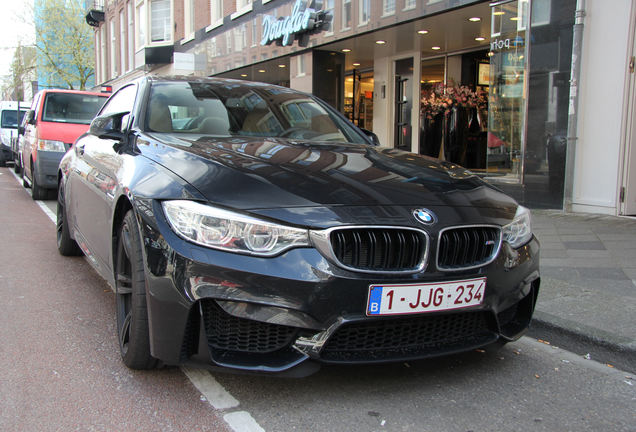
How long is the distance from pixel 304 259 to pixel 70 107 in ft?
31.4

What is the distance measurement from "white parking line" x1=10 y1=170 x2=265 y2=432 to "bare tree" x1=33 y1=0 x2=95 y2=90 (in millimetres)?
39612

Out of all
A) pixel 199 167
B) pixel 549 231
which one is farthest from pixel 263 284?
pixel 549 231

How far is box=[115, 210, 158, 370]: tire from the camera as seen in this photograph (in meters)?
2.49

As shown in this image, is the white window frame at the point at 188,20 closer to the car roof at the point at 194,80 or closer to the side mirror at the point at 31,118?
the side mirror at the point at 31,118

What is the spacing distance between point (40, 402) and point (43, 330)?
3.41ft

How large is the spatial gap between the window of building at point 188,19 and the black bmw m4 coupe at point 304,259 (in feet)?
67.7

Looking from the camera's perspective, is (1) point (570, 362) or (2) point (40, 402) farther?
(1) point (570, 362)

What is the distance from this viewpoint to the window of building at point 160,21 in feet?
81.4

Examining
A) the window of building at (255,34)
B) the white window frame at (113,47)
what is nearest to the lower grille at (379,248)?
the window of building at (255,34)

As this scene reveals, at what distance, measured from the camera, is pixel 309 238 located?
224 cm

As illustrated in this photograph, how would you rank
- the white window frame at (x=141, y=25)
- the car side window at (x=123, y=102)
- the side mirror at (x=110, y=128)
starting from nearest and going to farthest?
the side mirror at (x=110, y=128), the car side window at (x=123, y=102), the white window frame at (x=141, y=25)

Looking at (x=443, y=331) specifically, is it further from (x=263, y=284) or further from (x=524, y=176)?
(x=524, y=176)

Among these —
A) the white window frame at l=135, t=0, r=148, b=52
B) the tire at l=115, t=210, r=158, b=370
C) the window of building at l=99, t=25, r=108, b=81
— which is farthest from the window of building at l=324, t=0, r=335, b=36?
the window of building at l=99, t=25, r=108, b=81

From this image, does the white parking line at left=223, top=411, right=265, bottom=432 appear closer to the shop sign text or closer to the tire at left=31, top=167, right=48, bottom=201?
the shop sign text
